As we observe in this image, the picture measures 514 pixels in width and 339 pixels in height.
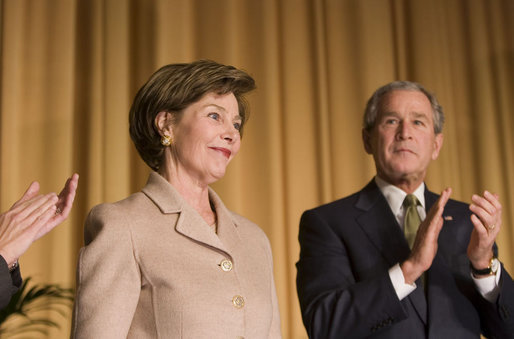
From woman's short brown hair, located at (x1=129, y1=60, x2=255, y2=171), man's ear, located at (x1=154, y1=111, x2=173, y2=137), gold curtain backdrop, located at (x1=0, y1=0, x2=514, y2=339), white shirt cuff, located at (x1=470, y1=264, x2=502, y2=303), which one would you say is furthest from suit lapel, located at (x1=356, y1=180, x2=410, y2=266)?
gold curtain backdrop, located at (x1=0, y1=0, x2=514, y2=339)

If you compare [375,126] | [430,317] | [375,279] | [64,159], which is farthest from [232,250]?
[64,159]

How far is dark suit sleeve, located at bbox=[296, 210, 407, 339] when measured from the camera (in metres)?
2.06

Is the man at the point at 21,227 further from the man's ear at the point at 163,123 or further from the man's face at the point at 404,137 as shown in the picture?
the man's face at the point at 404,137

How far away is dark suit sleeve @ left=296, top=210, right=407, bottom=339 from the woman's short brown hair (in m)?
0.68

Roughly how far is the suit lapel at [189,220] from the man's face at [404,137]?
2.48 ft

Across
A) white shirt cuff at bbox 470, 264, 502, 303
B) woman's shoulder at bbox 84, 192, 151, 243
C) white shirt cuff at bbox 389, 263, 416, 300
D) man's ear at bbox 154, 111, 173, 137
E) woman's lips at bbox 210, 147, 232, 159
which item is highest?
man's ear at bbox 154, 111, 173, 137

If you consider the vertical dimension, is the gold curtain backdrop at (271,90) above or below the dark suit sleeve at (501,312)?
above

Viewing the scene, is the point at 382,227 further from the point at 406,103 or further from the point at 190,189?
the point at 190,189

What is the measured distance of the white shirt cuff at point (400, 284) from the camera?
2070mm

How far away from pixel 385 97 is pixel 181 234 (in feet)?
3.78

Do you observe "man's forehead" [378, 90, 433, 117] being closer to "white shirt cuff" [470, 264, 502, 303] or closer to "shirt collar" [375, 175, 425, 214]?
"shirt collar" [375, 175, 425, 214]

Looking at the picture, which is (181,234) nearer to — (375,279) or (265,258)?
(265,258)

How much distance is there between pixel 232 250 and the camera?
193 cm

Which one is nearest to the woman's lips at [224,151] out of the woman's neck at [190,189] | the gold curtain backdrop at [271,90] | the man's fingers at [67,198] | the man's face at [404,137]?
the woman's neck at [190,189]
